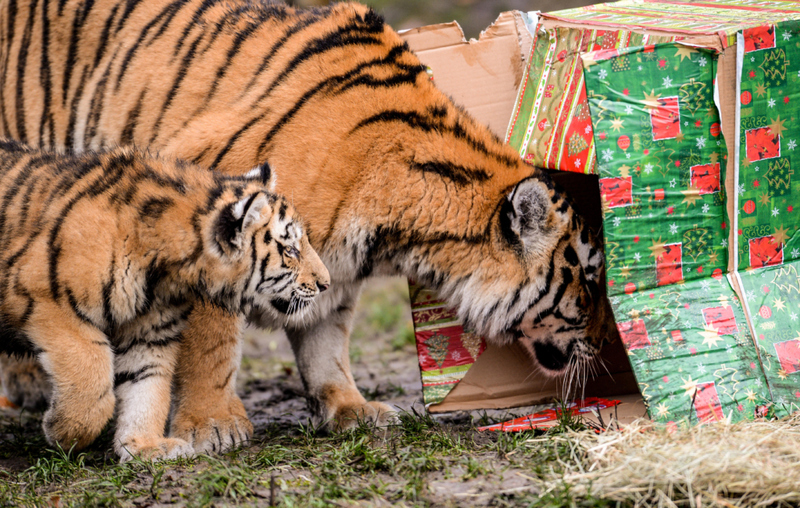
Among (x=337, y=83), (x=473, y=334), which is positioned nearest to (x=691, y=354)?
(x=473, y=334)

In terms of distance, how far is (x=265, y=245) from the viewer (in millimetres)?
3045

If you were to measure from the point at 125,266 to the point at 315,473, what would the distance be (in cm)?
100

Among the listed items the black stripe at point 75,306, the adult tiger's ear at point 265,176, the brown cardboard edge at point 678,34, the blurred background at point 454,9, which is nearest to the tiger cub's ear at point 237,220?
the adult tiger's ear at point 265,176

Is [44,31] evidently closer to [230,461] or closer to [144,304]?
[144,304]

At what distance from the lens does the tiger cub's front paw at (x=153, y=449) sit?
9.82 feet

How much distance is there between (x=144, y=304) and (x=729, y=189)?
2173 mm

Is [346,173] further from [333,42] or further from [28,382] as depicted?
[28,382]

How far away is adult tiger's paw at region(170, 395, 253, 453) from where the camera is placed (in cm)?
323

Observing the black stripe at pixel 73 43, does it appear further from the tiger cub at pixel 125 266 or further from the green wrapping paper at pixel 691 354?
the green wrapping paper at pixel 691 354

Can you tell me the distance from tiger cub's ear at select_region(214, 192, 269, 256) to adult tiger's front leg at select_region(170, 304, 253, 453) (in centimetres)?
42

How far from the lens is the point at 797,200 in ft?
9.77

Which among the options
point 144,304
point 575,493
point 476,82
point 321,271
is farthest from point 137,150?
point 575,493

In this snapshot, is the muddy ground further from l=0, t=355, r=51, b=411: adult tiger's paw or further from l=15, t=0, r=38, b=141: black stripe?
l=15, t=0, r=38, b=141: black stripe

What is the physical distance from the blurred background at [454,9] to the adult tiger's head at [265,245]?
7291 mm
